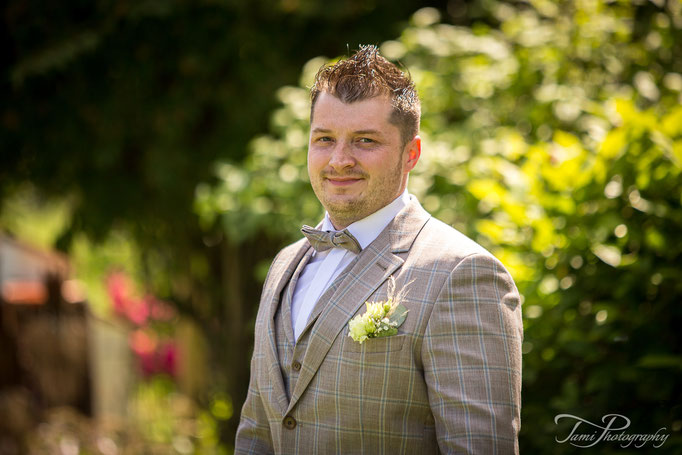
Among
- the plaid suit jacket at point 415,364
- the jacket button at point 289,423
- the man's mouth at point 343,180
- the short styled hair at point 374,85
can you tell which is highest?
the short styled hair at point 374,85

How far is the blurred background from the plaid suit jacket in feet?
2.84

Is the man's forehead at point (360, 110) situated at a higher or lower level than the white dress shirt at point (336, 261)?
higher

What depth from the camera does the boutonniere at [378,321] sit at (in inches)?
64.8

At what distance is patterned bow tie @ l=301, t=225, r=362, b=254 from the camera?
1.85m

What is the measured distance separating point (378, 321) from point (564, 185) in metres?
1.31

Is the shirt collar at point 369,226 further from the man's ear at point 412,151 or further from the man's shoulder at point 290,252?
the man's shoulder at point 290,252

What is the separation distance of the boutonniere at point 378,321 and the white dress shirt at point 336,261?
8.7 inches

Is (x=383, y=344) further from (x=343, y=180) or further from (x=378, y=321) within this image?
(x=343, y=180)

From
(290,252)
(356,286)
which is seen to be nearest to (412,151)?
(356,286)

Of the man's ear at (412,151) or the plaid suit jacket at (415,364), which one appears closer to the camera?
the plaid suit jacket at (415,364)

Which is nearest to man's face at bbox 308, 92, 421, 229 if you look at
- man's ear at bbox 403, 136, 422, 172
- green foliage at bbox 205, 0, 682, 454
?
man's ear at bbox 403, 136, 422, 172

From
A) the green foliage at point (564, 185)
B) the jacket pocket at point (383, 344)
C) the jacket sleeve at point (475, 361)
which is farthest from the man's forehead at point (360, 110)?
the green foliage at point (564, 185)

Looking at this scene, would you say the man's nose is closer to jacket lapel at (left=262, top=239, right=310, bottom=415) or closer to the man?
the man

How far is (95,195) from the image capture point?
4602 millimetres
